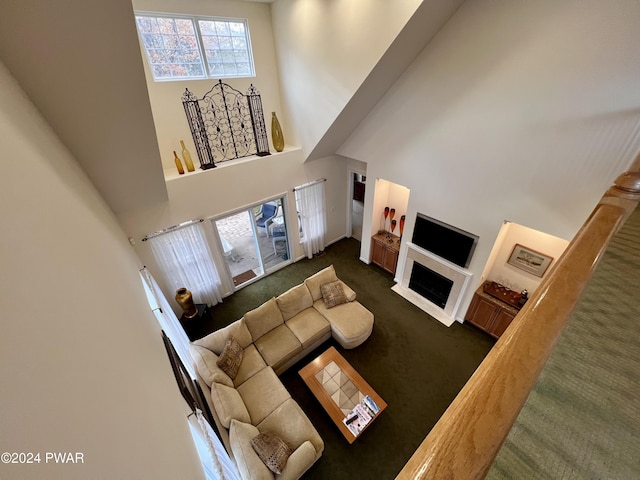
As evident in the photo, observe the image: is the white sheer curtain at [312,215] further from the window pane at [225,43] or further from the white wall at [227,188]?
the window pane at [225,43]

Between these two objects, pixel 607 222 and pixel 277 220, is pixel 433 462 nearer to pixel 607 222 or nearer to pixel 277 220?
pixel 607 222

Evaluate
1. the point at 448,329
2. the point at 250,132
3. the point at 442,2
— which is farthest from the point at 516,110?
the point at 250,132

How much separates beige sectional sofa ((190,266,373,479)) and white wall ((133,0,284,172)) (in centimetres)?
280

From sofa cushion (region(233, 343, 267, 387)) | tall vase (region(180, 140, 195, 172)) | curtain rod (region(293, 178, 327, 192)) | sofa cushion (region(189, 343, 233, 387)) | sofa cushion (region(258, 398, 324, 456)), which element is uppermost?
tall vase (region(180, 140, 195, 172))

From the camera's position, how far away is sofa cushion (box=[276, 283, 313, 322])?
408cm

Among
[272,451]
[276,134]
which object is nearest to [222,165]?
[276,134]

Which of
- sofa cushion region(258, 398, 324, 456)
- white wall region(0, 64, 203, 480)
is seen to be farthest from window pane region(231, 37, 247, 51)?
sofa cushion region(258, 398, 324, 456)

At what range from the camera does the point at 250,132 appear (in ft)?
15.5

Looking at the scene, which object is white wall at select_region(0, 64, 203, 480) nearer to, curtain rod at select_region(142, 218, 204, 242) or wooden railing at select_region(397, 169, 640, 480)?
wooden railing at select_region(397, 169, 640, 480)

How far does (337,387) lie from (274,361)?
918 mm

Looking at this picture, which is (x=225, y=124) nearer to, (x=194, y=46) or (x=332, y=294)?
(x=194, y=46)

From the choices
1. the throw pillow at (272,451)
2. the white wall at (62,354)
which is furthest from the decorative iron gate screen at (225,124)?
the throw pillow at (272,451)

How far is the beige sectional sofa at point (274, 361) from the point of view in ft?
8.63

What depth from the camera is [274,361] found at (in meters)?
3.59
